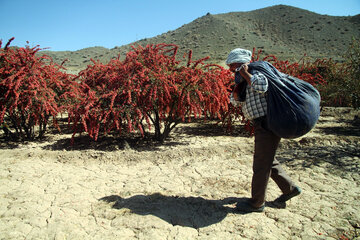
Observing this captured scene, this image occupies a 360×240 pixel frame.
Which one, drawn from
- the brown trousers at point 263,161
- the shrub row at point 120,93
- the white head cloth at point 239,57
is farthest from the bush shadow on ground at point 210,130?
the white head cloth at point 239,57

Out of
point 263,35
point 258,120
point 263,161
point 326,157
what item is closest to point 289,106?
point 258,120

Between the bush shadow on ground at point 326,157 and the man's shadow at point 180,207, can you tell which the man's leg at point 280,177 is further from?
the bush shadow on ground at point 326,157

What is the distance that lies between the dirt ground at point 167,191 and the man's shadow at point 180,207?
0.04ft

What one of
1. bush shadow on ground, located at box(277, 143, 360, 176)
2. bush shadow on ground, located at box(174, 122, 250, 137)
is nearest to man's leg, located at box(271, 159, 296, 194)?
bush shadow on ground, located at box(277, 143, 360, 176)

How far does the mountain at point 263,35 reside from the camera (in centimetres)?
3541

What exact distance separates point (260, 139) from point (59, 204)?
2.49 meters

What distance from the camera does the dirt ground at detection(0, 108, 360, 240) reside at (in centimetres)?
254

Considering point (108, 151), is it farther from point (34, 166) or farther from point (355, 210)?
point (355, 210)

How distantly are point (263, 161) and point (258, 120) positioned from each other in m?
0.43

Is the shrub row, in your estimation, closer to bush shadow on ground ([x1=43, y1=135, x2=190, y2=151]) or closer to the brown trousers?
bush shadow on ground ([x1=43, y1=135, x2=190, y2=151])

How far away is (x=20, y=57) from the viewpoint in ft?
17.3

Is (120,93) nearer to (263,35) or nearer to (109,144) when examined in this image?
(109,144)

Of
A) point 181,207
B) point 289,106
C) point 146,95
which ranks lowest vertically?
point 181,207

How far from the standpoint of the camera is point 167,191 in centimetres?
339
